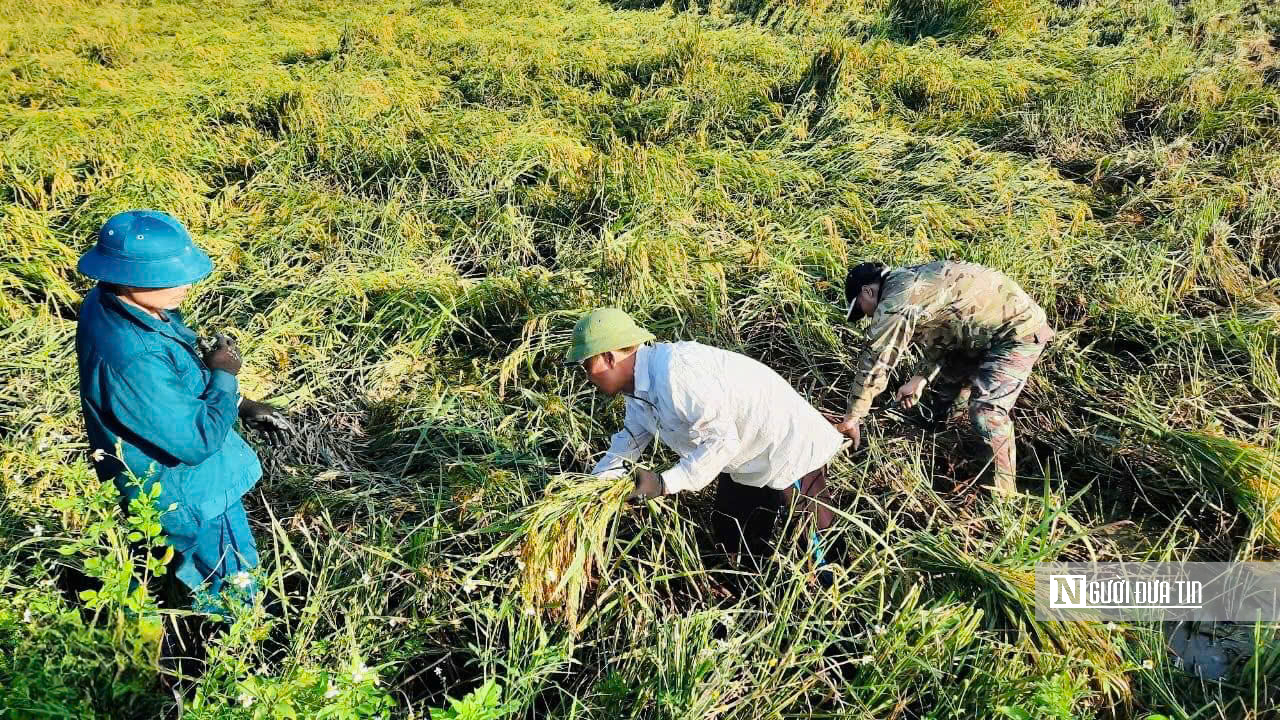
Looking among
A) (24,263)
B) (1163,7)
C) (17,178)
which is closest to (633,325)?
(24,263)

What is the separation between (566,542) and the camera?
1.78 m

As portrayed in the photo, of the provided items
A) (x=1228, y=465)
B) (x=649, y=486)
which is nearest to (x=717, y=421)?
(x=649, y=486)

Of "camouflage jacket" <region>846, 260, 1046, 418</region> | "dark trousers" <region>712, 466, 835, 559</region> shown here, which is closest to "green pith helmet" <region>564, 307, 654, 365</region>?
"dark trousers" <region>712, 466, 835, 559</region>

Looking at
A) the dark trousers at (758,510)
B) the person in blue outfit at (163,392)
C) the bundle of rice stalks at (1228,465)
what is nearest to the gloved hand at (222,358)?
the person in blue outfit at (163,392)

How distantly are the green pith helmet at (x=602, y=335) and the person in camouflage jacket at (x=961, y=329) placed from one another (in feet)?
3.44

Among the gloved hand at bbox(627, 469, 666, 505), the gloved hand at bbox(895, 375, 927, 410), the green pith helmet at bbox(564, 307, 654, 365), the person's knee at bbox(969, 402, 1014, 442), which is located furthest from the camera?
the gloved hand at bbox(895, 375, 927, 410)

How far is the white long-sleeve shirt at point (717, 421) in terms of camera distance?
5.84 ft

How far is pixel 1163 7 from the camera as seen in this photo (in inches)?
280

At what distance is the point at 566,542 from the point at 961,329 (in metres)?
1.61

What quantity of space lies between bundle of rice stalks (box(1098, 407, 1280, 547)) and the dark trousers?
3.99 feet

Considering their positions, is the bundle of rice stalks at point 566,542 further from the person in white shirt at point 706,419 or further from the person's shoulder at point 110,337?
the person's shoulder at point 110,337

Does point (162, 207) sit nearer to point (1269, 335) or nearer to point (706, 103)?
point (706, 103)

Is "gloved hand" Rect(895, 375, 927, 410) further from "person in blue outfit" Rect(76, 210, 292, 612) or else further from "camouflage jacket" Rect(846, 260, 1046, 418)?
"person in blue outfit" Rect(76, 210, 292, 612)

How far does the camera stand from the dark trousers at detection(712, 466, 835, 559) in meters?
2.07
